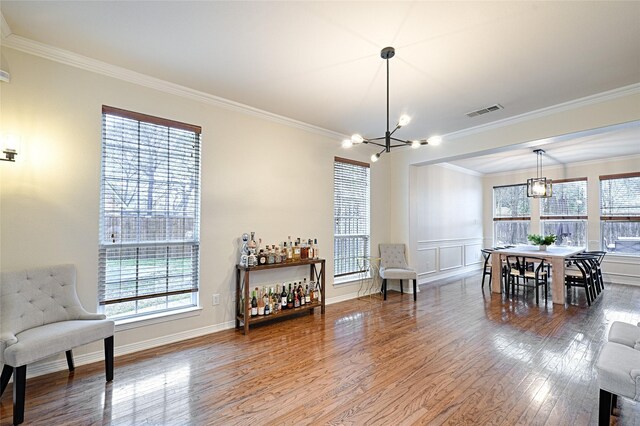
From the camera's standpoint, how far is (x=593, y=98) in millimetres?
3611

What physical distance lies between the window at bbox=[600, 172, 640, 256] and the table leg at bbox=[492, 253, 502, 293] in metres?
3.19

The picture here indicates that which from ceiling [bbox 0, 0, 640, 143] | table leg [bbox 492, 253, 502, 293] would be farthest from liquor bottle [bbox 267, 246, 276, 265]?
table leg [bbox 492, 253, 502, 293]

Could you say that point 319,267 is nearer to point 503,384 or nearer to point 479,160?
point 503,384

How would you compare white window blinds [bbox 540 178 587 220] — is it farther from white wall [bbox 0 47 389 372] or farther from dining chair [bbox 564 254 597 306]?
white wall [bbox 0 47 389 372]

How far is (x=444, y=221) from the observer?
7.26m

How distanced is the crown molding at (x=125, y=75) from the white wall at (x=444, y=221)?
131 inches

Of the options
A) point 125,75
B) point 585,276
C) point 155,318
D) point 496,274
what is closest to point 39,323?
point 155,318

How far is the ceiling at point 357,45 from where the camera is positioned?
2.21 m

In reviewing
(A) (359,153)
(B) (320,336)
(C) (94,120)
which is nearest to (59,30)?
(C) (94,120)

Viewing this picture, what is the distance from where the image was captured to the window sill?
3.06 metres

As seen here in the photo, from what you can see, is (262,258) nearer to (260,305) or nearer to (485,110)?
(260,305)

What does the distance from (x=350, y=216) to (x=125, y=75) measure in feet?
12.4

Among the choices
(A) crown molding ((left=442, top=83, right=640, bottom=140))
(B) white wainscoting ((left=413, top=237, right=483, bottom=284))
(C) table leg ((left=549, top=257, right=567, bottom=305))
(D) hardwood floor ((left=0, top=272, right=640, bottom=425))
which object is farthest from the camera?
(B) white wainscoting ((left=413, top=237, right=483, bottom=284))

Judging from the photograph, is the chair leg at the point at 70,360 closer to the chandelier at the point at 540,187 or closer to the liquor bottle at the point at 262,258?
the liquor bottle at the point at 262,258
